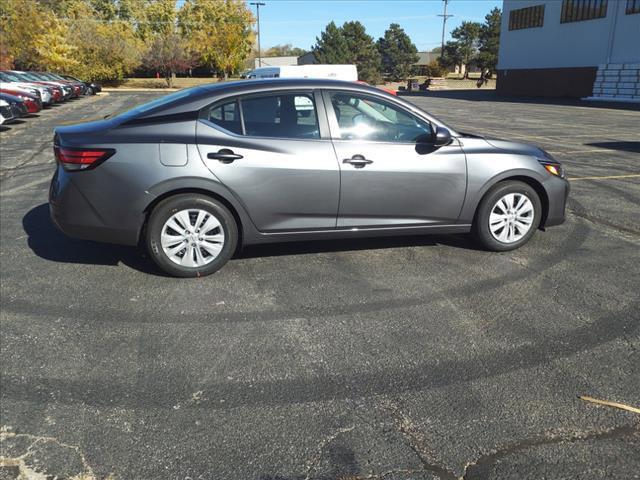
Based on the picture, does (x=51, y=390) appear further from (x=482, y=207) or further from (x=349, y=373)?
(x=482, y=207)

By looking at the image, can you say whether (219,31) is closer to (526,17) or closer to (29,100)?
(526,17)

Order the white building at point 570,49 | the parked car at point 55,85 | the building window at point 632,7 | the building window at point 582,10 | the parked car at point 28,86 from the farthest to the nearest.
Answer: the building window at point 582,10 < the white building at point 570,49 < the building window at point 632,7 < the parked car at point 55,85 < the parked car at point 28,86

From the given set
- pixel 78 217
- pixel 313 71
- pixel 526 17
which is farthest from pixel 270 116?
pixel 526 17

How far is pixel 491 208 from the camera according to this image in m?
5.16

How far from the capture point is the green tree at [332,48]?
8275 cm

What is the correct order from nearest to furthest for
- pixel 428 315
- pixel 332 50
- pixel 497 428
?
pixel 497 428
pixel 428 315
pixel 332 50

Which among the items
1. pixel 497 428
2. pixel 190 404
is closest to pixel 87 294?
pixel 190 404

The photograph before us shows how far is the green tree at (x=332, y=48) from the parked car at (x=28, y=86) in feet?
205

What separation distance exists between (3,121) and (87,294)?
14.3 m

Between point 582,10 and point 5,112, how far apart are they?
132ft

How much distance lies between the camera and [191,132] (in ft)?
14.6

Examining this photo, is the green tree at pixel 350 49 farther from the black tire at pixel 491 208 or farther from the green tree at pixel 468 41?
the black tire at pixel 491 208

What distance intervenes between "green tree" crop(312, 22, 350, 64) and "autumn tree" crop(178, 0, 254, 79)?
724 inches

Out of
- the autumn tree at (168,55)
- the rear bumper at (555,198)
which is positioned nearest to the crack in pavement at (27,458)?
the rear bumper at (555,198)
